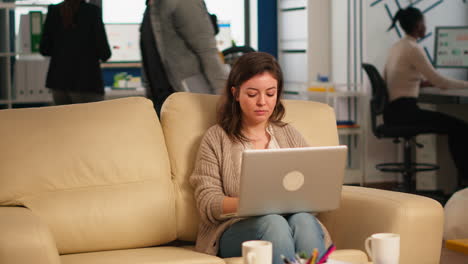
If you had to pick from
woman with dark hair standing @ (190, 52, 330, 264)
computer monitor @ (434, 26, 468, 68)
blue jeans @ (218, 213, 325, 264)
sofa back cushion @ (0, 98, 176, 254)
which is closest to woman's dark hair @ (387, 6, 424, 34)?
computer monitor @ (434, 26, 468, 68)

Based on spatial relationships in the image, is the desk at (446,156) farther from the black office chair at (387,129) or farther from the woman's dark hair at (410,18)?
the woman's dark hair at (410,18)

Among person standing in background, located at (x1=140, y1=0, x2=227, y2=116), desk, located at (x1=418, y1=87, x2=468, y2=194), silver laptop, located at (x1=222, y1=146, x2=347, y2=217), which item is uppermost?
person standing in background, located at (x1=140, y1=0, x2=227, y2=116)

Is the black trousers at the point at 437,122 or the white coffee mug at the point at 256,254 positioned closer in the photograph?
the white coffee mug at the point at 256,254

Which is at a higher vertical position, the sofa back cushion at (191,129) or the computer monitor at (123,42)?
the computer monitor at (123,42)

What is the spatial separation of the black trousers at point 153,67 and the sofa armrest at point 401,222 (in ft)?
3.25

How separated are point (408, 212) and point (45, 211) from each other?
1189 millimetres

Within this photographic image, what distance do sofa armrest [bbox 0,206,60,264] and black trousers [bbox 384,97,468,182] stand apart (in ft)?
12.3

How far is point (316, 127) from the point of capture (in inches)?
123

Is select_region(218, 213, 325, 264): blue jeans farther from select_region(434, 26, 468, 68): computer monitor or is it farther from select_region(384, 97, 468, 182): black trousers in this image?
select_region(434, 26, 468, 68): computer monitor

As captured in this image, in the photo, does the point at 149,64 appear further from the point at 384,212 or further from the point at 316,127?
the point at 384,212

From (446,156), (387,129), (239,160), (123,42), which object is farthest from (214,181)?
(123,42)


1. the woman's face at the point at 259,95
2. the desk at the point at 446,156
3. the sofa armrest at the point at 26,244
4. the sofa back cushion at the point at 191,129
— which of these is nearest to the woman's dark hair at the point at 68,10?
the sofa back cushion at the point at 191,129

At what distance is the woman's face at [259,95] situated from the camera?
2.78 metres

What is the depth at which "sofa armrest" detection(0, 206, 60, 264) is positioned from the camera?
7.24 feet
